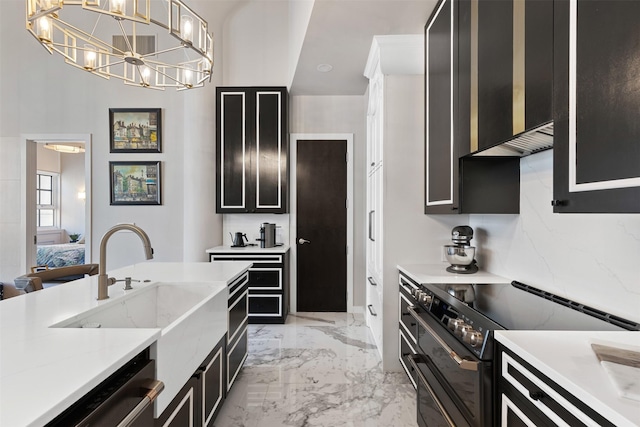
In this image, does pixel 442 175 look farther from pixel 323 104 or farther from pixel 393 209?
pixel 323 104

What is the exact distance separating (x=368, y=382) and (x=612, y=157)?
2.23 metres

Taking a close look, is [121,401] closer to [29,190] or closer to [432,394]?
[432,394]

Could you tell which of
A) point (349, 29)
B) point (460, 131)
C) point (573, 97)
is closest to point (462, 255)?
point (460, 131)

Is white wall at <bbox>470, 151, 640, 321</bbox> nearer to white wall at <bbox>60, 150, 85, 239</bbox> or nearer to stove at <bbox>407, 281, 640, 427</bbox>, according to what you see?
stove at <bbox>407, 281, 640, 427</bbox>

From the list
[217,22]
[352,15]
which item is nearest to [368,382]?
[352,15]

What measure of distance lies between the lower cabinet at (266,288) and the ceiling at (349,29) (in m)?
2.14

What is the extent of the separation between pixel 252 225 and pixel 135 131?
76.5 inches

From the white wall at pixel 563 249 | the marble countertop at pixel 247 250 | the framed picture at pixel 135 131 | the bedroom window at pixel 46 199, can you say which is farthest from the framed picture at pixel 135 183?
the bedroom window at pixel 46 199

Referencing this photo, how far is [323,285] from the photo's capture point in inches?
165

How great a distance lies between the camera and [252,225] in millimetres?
4230

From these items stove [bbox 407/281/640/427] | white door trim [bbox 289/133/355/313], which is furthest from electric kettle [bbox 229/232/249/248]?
stove [bbox 407/281/640/427]

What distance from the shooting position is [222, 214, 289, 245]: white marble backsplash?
4215 mm

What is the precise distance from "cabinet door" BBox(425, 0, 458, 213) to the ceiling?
177 millimetres

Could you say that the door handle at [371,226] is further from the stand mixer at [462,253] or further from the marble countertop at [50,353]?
the marble countertop at [50,353]
